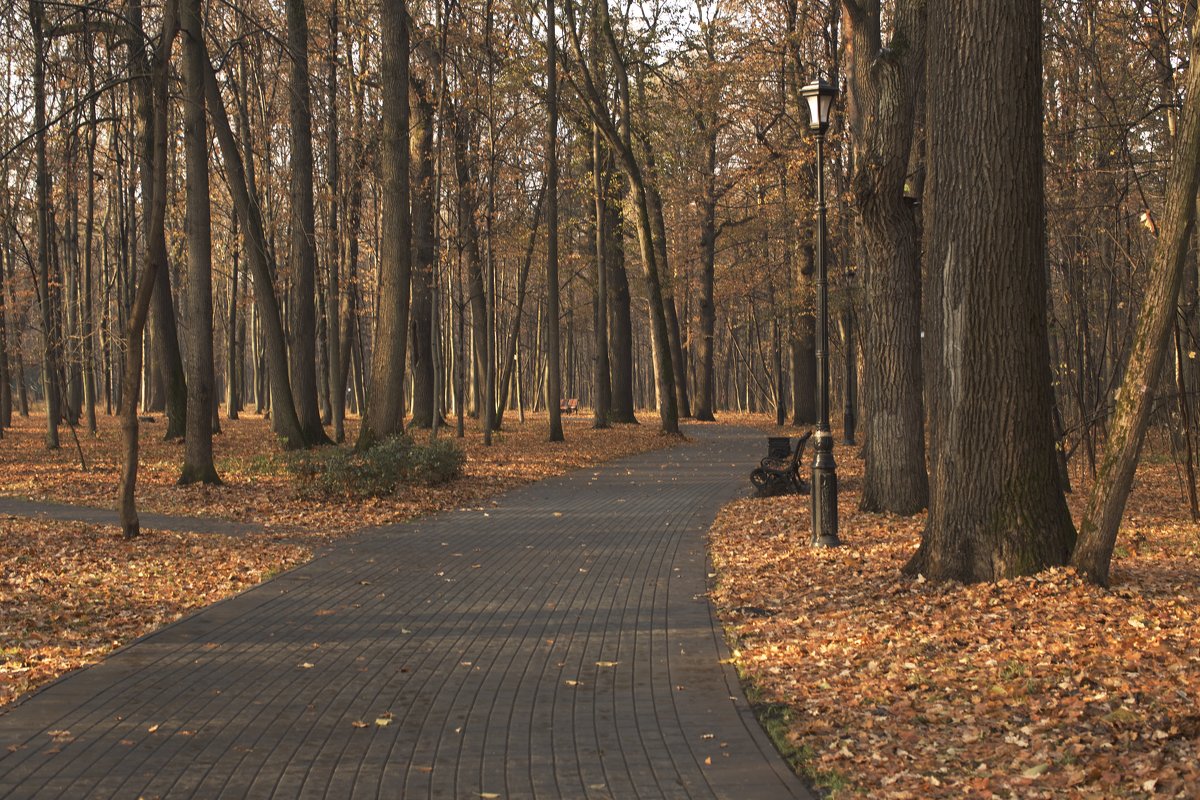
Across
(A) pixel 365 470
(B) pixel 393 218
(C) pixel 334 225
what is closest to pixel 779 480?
(A) pixel 365 470

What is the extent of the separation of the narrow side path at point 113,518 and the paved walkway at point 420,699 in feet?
10.7

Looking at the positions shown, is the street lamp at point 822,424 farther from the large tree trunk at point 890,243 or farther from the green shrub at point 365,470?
the green shrub at point 365,470

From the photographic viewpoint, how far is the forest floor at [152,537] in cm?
812

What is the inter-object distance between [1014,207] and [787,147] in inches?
736

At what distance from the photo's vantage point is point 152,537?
1254 cm

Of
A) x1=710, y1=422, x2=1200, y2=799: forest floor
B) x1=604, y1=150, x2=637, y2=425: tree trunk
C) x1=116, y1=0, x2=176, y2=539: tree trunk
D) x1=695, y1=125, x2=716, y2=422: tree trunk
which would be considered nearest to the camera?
x1=710, y1=422, x2=1200, y2=799: forest floor

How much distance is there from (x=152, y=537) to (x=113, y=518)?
2538 millimetres

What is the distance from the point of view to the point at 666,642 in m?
7.59

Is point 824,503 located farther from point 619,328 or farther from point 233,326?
point 233,326

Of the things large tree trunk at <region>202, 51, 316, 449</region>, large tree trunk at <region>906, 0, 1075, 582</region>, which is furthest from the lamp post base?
large tree trunk at <region>202, 51, 316, 449</region>

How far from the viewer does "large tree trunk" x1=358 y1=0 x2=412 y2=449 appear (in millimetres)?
19094

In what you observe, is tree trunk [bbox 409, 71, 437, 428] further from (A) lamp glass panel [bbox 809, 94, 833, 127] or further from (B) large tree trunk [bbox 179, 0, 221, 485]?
(A) lamp glass panel [bbox 809, 94, 833, 127]

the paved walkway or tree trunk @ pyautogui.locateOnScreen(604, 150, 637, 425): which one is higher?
tree trunk @ pyautogui.locateOnScreen(604, 150, 637, 425)

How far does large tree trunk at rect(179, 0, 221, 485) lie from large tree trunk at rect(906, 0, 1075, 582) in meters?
11.2
